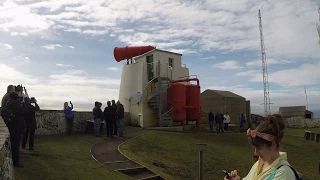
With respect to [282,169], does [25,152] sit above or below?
below

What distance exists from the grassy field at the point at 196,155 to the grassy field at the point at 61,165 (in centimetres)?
207

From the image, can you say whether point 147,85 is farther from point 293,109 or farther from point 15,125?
point 293,109

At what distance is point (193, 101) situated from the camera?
81.3ft

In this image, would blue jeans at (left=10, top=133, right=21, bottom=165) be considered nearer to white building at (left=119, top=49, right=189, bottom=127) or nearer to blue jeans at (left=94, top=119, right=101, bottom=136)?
blue jeans at (left=94, top=119, right=101, bottom=136)

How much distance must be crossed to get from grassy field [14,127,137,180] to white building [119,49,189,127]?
10.5 meters

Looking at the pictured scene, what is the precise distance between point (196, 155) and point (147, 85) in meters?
10.1

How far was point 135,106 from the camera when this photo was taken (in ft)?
80.5

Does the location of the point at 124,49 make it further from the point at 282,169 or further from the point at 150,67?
the point at 282,169

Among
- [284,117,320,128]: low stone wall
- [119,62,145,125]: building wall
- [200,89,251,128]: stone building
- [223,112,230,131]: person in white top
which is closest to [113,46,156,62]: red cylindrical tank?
[119,62,145,125]: building wall

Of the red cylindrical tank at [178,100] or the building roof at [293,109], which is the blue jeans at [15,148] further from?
the building roof at [293,109]

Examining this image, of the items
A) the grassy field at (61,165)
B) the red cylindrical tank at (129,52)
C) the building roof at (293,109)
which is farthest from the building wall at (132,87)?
the building roof at (293,109)

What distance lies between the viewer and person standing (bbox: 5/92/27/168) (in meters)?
8.44

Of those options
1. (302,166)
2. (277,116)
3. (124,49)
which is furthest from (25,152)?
(124,49)

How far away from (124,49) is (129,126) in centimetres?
729
